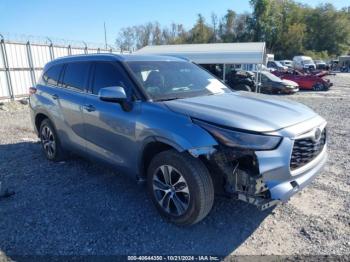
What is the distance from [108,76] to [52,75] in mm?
1864

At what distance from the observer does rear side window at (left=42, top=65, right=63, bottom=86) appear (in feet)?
16.8

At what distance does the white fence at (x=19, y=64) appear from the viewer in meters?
13.3

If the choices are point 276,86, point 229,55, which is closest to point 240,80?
point 229,55

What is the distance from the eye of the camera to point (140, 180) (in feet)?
12.0

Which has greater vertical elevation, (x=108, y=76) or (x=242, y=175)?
(x=108, y=76)

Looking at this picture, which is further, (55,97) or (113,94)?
(55,97)

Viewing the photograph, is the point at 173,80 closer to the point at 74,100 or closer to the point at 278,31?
the point at 74,100

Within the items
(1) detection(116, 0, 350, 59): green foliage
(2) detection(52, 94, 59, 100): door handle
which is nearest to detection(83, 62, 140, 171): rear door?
(2) detection(52, 94, 59, 100): door handle

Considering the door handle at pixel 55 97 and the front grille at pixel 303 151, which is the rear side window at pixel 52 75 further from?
the front grille at pixel 303 151

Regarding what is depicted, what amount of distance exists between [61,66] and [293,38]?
68502 mm

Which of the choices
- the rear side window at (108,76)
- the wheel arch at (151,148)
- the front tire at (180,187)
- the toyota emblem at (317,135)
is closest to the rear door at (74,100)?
the rear side window at (108,76)

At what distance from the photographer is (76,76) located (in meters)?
4.61

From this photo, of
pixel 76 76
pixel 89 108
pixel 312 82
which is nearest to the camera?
pixel 89 108

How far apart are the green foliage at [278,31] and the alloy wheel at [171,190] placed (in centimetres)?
6812
